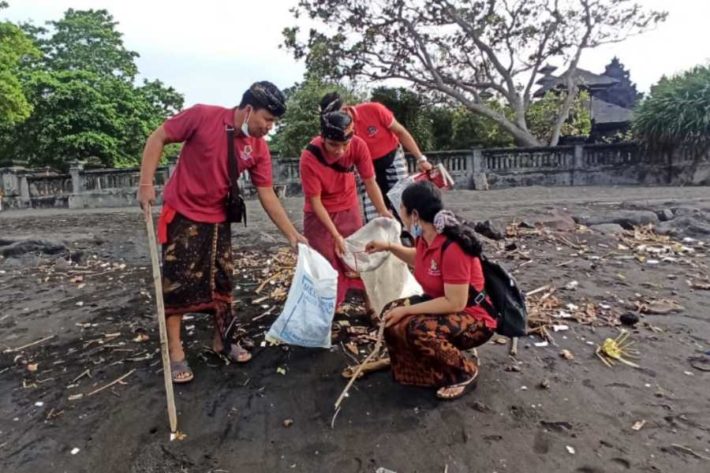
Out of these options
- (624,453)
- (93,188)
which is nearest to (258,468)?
(624,453)

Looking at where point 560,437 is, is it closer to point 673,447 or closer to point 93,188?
point 673,447

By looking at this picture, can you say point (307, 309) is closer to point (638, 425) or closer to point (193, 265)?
point (193, 265)

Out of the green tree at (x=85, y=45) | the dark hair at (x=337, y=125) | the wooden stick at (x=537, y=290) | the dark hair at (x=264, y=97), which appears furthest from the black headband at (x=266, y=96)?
the green tree at (x=85, y=45)

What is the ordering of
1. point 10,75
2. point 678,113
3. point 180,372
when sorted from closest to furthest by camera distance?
point 180,372, point 678,113, point 10,75

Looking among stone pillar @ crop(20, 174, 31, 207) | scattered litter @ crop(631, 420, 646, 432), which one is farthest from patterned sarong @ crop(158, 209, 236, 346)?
stone pillar @ crop(20, 174, 31, 207)

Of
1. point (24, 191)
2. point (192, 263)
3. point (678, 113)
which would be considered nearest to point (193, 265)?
point (192, 263)

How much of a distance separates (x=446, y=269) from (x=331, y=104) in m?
1.44

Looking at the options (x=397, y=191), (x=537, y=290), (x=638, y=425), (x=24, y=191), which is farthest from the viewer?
(x=24, y=191)

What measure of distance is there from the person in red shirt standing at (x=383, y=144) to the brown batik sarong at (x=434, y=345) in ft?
4.49

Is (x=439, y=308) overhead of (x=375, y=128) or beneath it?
beneath

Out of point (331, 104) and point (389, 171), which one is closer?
point (331, 104)

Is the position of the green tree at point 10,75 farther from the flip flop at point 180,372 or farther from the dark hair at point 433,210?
the dark hair at point 433,210

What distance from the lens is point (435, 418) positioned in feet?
8.23

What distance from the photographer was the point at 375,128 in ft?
13.1
